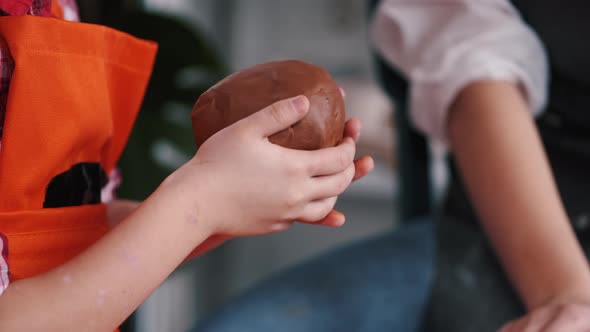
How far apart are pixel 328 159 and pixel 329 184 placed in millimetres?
18

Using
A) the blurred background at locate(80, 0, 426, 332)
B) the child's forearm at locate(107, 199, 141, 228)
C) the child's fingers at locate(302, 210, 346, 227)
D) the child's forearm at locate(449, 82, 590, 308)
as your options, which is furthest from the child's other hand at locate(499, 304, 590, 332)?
the blurred background at locate(80, 0, 426, 332)

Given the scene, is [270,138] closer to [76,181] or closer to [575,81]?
[76,181]

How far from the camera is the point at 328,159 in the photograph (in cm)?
38

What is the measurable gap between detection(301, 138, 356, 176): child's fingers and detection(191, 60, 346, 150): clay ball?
13mm

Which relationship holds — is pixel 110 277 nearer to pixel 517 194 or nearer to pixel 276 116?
pixel 276 116

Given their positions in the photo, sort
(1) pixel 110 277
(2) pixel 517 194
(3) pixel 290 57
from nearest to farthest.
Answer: (1) pixel 110 277 → (2) pixel 517 194 → (3) pixel 290 57

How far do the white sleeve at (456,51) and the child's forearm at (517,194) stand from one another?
0.02 metres

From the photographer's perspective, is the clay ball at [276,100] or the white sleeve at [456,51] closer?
the clay ball at [276,100]

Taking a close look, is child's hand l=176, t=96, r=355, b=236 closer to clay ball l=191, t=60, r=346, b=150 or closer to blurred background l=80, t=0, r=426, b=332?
clay ball l=191, t=60, r=346, b=150

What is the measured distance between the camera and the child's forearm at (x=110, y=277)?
0.34 meters

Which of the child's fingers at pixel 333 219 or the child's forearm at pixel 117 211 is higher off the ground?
the child's fingers at pixel 333 219

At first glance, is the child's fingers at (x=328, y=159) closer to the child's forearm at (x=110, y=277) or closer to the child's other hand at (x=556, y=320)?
the child's forearm at (x=110, y=277)

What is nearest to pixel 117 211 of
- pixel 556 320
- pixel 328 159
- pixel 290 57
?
pixel 328 159

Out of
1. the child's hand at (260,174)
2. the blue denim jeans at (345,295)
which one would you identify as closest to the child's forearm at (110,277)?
the child's hand at (260,174)
